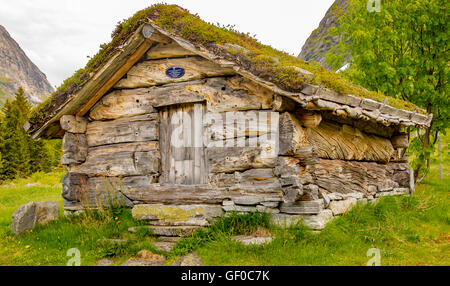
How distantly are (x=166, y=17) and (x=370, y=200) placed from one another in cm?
566

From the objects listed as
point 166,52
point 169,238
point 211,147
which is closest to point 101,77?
point 166,52

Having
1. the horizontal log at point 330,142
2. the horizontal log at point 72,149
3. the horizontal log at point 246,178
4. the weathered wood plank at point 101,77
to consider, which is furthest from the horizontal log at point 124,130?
the horizontal log at point 330,142

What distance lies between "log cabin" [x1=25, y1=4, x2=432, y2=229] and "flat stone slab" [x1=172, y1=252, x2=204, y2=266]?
0.86 m

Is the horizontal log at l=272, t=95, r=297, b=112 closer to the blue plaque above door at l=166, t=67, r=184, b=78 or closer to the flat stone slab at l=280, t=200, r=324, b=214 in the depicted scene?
the flat stone slab at l=280, t=200, r=324, b=214

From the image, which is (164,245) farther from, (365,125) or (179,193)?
(365,125)

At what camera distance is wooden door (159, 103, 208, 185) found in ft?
19.4

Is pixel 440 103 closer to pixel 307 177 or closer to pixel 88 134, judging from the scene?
pixel 307 177

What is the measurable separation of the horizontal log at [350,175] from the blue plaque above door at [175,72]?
2876 millimetres

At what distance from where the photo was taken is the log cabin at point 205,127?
5.01m

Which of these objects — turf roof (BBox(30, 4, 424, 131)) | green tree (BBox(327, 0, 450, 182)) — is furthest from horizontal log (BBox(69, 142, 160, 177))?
green tree (BBox(327, 0, 450, 182))

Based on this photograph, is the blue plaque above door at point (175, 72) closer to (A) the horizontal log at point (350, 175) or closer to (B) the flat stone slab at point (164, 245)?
(A) the horizontal log at point (350, 175)
